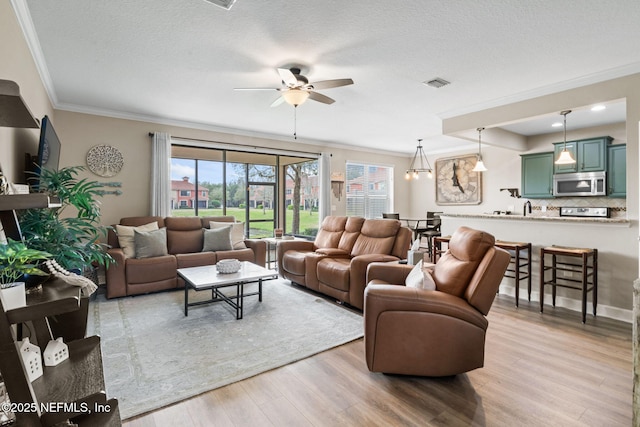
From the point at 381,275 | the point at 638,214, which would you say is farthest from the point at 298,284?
the point at 638,214

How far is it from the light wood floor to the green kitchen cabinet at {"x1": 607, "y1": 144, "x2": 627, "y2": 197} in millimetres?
3743

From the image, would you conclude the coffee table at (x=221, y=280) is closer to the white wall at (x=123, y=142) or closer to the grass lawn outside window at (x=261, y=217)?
the white wall at (x=123, y=142)

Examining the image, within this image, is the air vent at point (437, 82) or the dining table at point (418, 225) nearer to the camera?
the air vent at point (437, 82)

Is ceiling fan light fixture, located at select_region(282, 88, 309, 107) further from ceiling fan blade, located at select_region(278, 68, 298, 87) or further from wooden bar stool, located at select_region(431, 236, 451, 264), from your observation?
wooden bar stool, located at select_region(431, 236, 451, 264)

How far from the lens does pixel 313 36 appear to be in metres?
2.62

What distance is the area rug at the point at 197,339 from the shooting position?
222 cm

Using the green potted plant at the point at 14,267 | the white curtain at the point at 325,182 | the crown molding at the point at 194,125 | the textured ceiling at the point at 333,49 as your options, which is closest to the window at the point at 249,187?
the white curtain at the point at 325,182

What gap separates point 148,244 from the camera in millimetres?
4383

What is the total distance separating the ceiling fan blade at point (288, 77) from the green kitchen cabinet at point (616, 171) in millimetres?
5661

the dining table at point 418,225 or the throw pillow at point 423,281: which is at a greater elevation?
the dining table at point 418,225

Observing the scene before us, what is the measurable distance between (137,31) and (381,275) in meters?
2.96

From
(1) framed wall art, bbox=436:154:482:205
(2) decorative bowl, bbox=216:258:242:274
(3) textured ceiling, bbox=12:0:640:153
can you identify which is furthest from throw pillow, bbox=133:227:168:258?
(1) framed wall art, bbox=436:154:482:205

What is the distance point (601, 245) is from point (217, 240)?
498cm

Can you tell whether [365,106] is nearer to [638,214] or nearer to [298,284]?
[298,284]
